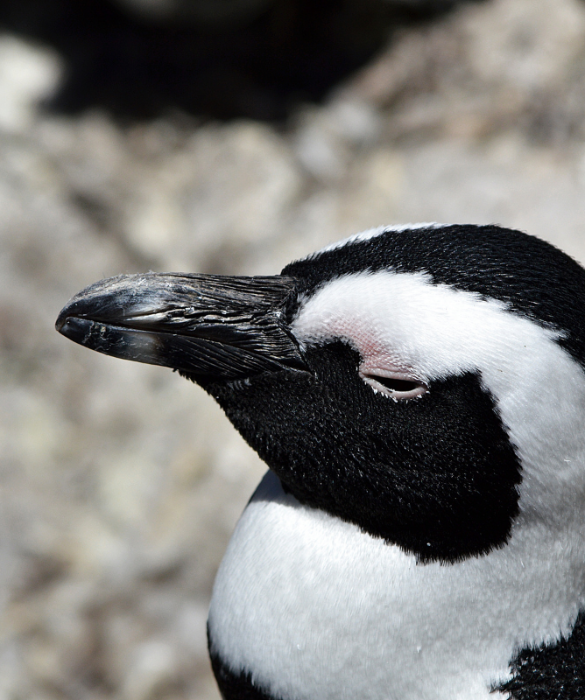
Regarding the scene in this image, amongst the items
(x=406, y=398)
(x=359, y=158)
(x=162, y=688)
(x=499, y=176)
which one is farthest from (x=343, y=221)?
(x=406, y=398)

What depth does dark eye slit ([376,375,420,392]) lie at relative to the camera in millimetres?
1152

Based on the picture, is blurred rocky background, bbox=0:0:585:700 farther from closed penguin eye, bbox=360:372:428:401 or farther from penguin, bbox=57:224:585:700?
closed penguin eye, bbox=360:372:428:401

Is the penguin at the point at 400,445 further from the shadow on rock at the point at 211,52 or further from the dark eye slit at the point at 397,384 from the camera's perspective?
the shadow on rock at the point at 211,52

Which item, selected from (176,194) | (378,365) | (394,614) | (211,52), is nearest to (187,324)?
(378,365)

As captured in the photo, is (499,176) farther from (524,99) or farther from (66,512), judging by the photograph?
(66,512)

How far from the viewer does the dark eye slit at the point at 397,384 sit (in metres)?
1.15

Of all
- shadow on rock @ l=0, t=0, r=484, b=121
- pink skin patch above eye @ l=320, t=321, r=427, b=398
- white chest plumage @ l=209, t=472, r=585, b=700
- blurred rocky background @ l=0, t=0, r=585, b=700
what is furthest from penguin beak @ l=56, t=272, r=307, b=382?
shadow on rock @ l=0, t=0, r=484, b=121

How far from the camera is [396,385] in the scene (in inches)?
45.9

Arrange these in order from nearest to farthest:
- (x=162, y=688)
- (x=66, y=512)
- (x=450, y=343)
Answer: (x=450, y=343) → (x=162, y=688) → (x=66, y=512)

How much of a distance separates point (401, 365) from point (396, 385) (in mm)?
43

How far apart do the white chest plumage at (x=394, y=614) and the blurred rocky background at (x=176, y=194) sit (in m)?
1.69

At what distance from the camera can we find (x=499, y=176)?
3338mm

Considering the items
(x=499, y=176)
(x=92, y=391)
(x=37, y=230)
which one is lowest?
(x=92, y=391)

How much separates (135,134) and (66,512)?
5.81 ft
